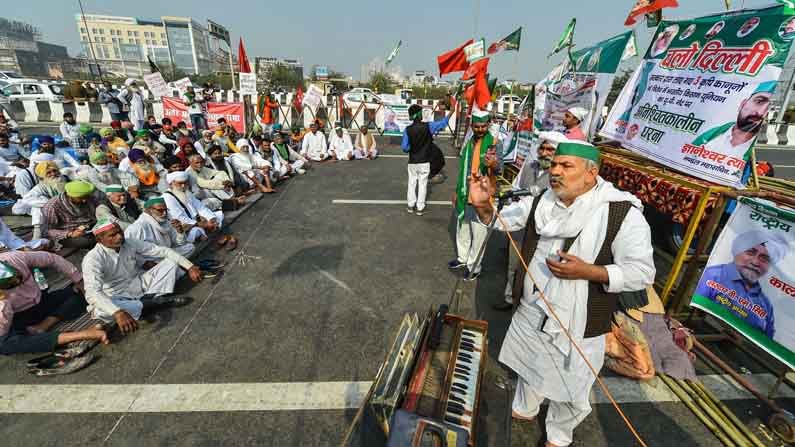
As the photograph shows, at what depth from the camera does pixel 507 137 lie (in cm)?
844

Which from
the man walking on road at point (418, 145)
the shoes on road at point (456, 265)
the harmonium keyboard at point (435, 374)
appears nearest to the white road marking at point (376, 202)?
the man walking on road at point (418, 145)

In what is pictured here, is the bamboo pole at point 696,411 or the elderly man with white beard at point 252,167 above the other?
the elderly man with white beard at point 252,167

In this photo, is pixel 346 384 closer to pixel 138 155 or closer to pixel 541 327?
pixel 541 327

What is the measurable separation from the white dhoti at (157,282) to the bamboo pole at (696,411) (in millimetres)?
5379

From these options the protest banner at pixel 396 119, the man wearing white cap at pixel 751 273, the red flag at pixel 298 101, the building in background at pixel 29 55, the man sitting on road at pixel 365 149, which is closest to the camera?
the man wearing white cap at pixel 751 273

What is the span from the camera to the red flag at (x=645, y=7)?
423cm

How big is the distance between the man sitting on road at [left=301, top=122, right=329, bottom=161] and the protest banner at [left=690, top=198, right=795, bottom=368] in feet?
34.9

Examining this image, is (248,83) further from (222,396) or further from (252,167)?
(222,396)

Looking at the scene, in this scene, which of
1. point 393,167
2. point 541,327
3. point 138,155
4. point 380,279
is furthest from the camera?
point 393,167

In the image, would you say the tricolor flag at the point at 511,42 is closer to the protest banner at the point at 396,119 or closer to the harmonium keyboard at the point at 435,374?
the protest banner at the point at 396,119

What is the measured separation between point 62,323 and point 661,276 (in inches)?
296

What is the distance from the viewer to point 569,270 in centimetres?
186

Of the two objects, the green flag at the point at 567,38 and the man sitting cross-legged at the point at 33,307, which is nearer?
the man sitting cross-legged at the point at 33,307

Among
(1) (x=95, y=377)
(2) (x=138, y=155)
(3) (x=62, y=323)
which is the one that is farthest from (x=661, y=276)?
(2) (x=138, y=155)
